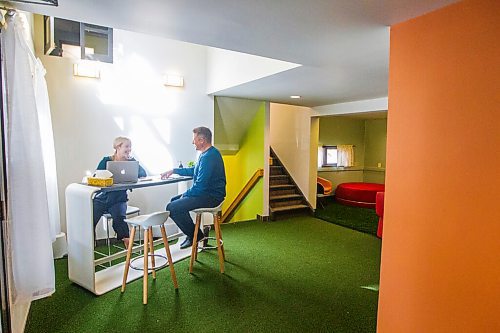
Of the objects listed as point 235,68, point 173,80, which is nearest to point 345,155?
point 235,68

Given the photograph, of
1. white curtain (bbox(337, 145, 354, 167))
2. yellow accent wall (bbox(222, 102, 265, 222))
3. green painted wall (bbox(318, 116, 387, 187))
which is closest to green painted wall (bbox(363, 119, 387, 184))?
green painted wall (bbox(318, 116, 387, 187))

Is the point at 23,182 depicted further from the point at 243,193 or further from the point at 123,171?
the point at 243,193

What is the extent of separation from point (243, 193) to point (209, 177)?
259 cm

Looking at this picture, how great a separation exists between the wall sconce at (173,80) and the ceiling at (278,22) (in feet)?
7.38

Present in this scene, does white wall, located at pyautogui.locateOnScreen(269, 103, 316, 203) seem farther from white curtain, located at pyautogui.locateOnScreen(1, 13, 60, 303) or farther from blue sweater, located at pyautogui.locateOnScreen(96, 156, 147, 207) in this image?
white curtain, located at pyautogui.locateOnScreen(1, 13, 60, 303)

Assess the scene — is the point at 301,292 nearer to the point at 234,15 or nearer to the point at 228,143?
the point at 234,15

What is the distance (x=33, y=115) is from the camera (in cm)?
192

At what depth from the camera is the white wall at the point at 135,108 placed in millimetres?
3775

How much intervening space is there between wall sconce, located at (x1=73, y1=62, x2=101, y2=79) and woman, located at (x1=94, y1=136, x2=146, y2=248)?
1040 mm

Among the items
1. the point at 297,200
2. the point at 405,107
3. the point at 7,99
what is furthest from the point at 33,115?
the point at 297,200

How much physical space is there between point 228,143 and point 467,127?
4508 millimetres

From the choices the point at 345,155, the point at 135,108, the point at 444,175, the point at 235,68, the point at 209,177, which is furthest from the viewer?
the point at 345,155

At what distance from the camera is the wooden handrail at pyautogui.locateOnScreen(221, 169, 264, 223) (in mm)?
5602

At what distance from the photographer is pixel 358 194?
22.9ft
